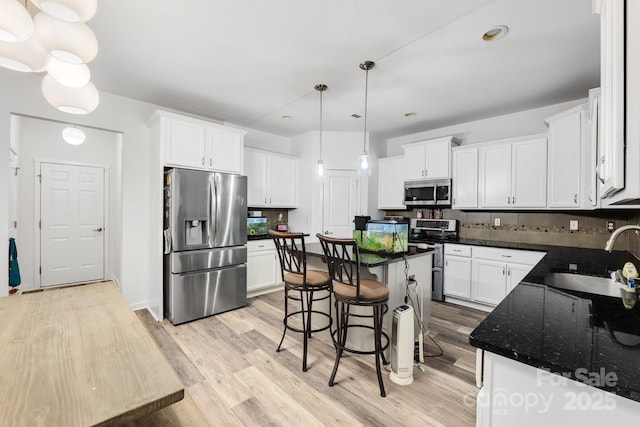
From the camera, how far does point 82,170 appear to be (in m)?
4.58

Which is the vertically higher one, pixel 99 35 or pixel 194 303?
pixel 99 35

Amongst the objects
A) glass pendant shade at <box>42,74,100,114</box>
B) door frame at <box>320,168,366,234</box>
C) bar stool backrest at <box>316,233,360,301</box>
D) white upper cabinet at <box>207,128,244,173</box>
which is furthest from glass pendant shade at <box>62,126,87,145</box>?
→ bar stool backrest at <box>316,233,360,301</box>

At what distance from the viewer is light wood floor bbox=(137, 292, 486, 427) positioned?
5.63 ft

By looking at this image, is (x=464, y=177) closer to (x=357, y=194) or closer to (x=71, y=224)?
(x=357, y=194)

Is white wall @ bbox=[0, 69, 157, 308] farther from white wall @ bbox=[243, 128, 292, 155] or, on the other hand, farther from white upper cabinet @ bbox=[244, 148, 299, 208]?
white wall @ bbox=[243, 128, 292, 155]

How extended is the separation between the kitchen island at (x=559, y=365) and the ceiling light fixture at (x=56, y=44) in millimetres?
1775

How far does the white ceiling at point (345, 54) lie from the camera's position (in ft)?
6.20

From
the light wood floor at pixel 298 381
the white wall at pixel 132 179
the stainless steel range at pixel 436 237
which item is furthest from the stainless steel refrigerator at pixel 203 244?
the stainless steel range at pixel 436 237

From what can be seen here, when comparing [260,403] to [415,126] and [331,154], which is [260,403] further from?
[415,126]

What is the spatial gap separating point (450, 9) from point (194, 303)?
3.71 metres

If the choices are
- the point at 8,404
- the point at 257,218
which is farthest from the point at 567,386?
the point at 257,218

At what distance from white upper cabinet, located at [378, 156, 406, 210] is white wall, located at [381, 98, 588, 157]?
0.63 m

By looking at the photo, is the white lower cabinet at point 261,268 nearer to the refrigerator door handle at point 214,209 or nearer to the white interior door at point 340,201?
the refrigerator door handle at point 214,209

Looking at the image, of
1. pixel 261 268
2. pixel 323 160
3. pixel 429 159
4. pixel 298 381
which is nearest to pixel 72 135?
pixel 261 268
